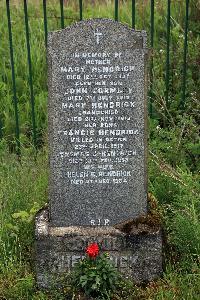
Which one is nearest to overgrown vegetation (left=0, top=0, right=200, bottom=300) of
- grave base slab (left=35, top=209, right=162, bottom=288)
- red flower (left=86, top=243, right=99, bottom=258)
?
grave base slab (left=35, top=209, right=162, bottom=288)

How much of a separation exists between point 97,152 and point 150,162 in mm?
1024

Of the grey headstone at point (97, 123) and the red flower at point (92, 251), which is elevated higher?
the grey headstone at point (97, 123)

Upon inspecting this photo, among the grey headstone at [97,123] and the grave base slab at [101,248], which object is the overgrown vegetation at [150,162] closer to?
the grave base slab at [101,248]

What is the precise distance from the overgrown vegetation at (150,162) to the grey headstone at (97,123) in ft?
1.15

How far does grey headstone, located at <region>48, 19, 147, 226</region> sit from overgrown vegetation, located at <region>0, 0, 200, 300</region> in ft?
1.15

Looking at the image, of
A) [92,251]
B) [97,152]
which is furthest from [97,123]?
[92,251]

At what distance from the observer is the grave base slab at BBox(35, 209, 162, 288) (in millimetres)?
4062

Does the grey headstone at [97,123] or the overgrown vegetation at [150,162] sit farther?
the overgrown vegetation at [150,162]

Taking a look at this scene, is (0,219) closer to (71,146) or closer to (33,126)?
(71,146)

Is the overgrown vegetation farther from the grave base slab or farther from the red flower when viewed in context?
the red flower

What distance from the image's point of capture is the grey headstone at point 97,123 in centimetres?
388

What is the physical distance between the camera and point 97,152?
403cm

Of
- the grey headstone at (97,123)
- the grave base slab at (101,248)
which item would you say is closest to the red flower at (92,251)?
the grave base slab at (101,248)

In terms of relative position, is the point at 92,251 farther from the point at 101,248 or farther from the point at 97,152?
the point at 97,152
